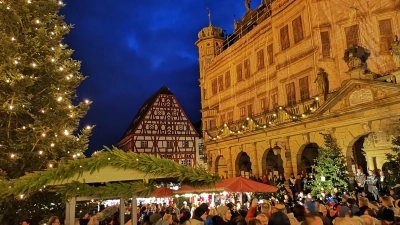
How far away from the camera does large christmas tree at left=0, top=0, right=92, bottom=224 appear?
8.10 m

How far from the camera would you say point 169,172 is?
4508mm

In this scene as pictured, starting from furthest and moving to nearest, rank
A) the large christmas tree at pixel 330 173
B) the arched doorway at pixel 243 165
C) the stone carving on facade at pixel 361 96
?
1. the arched doorway at pixel 243 165
2. the large christmas tree at pixel 330 173
3. the stone carving on facade at pixel 361 96

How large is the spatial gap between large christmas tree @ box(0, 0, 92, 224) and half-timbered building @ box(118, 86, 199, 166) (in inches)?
1609

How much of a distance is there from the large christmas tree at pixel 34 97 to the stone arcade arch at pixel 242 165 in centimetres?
1939

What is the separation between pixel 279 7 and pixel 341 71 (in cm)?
756

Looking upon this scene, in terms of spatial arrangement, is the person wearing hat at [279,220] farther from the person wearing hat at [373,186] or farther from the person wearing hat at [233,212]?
the person wearing hat at [373,186]

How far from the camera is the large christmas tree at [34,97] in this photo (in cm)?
810

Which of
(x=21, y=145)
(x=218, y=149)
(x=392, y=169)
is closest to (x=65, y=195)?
(x=21, y=145)

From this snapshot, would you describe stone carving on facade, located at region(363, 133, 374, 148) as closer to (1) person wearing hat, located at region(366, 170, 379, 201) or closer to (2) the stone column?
(1) person wearing hat, located at region(366, 170, 379, 201)

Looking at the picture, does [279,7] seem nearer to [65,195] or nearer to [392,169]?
[392,169]

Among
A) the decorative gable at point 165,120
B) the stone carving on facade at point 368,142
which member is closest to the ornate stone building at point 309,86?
the stone carving on facade at point 368,142

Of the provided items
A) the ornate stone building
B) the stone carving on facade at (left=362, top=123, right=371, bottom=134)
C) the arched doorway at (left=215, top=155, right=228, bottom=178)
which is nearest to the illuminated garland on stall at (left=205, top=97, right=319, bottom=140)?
the ornate stone building

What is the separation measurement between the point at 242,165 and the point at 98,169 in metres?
26.9

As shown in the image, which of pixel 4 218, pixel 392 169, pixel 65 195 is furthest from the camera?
pixel 392 169
